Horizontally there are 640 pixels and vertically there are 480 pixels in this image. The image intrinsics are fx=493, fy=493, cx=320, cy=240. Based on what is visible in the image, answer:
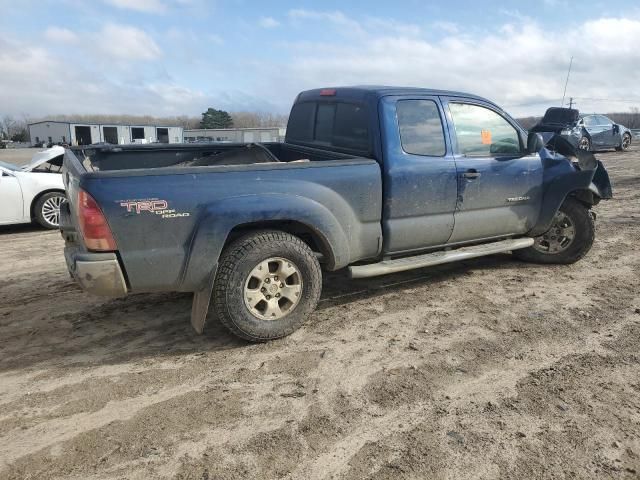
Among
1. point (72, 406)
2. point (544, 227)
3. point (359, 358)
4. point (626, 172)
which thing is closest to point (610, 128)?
point (626, 172)

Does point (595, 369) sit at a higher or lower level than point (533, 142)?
lower

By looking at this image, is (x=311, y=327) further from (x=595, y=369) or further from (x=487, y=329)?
(x=595, y=369)

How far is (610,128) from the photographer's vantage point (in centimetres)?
2000

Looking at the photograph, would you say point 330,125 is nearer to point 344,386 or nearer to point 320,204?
point 320,204

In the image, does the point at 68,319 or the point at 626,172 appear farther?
the point at 626,172

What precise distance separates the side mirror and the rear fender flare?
262 centimetres

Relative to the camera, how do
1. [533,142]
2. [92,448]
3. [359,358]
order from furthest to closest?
1. [533,142]
2. [359,358]
3. [92,448]

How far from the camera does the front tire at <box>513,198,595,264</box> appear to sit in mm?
5707

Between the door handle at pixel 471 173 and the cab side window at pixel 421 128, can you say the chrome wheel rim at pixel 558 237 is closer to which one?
the door handle at pixel 471 173

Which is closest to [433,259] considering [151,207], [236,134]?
[151,207]

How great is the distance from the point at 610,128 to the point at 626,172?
260 inches

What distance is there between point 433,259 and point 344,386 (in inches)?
73.5

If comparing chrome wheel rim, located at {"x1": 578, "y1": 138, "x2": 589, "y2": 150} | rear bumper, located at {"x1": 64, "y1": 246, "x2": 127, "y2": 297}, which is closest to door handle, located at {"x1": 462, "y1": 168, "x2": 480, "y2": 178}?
rear bumper, located at {"x1": 64, "y1": 246, "x2": 127, "y2": 297}

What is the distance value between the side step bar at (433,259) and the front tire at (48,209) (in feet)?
20.9
